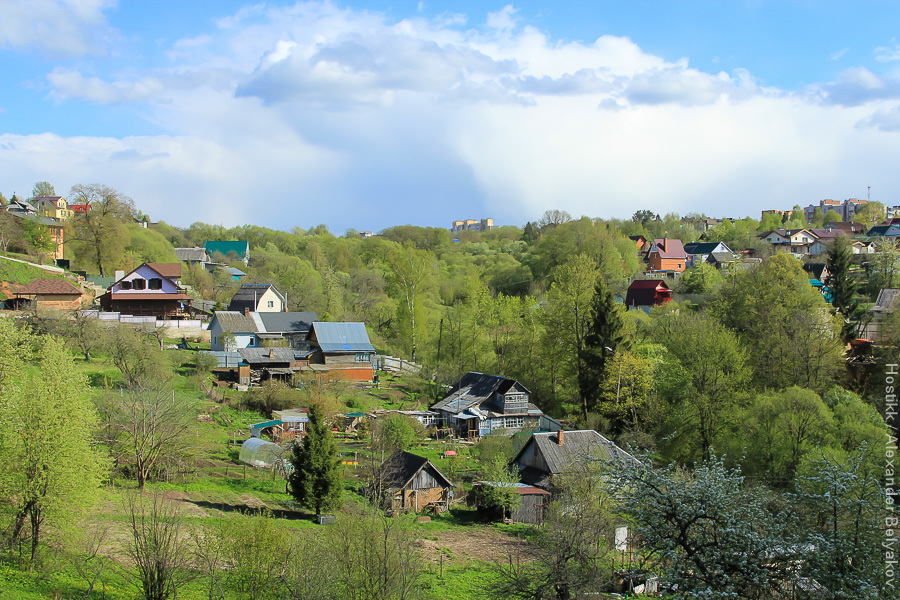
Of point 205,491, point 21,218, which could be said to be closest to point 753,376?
point 205,491

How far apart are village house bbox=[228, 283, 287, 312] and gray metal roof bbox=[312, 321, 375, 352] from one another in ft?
25.3

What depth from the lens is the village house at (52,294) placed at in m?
43.6

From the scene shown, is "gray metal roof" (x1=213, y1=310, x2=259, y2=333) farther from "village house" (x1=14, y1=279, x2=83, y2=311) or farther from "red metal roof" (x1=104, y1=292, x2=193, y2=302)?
"village house" (x1=14, y1=279, x2=83, y2=311)

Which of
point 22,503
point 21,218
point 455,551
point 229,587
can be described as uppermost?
point 21,218

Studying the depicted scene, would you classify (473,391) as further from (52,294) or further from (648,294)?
(52,294)

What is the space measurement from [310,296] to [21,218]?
83.9 feet

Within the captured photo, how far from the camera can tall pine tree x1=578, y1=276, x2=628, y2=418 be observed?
3984 cm

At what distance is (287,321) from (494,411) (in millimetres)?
19281

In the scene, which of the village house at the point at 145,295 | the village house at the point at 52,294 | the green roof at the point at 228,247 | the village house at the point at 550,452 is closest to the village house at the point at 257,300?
the village house at the point at 145,295

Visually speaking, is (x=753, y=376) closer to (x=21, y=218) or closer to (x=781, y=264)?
(x=781, y=264)

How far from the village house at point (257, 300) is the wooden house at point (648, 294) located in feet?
107

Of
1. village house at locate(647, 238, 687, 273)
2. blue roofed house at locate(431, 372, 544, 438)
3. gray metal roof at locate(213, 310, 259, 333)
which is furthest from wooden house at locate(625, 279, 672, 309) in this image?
gray metal roof at locate(213, 310, 259, 333)

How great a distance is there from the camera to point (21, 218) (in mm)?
56938

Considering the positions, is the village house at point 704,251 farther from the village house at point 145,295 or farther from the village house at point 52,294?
the village house at point 52,294
